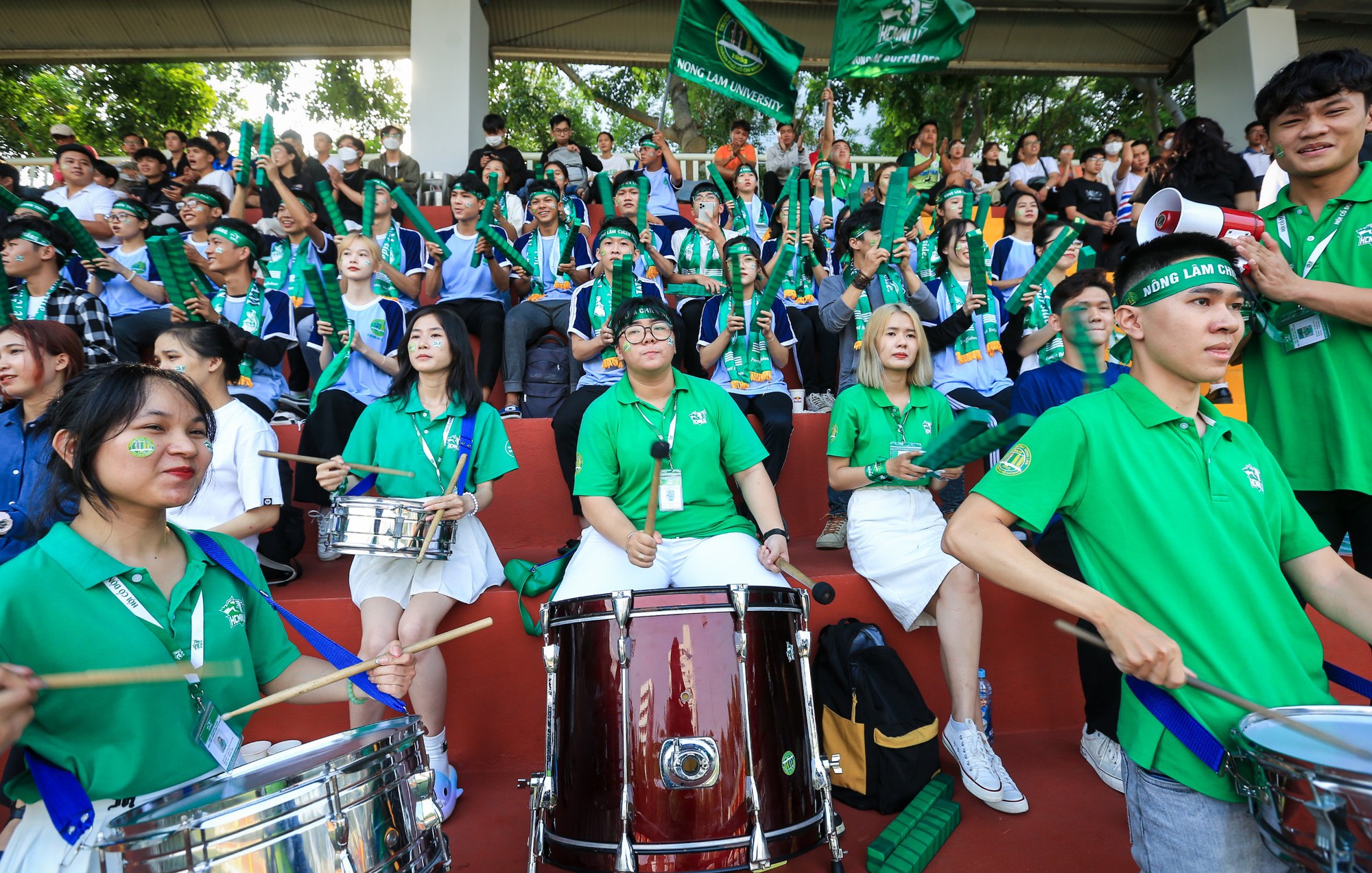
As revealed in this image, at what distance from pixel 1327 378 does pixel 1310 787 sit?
1.56m

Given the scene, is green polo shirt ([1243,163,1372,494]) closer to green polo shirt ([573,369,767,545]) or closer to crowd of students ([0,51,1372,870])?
crowd of students ([0,51,1372,870])

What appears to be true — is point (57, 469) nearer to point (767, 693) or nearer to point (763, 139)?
point (767, 693)

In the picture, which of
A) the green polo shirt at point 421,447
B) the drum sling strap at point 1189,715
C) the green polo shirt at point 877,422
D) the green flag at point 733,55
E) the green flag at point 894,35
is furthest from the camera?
the green flag at point 894,35

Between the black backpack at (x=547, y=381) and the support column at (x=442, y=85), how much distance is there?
6251 mm

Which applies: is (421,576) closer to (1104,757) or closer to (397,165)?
(1104,757)

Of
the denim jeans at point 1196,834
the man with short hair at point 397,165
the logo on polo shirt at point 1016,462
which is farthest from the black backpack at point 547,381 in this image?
the man with short hair at point 397,165

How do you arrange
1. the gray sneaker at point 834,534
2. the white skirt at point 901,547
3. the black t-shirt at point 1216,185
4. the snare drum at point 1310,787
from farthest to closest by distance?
the gray sneaker at point 834,534 < the black t-shirt at point 1216,185 < the white skirt at point 901,547 < the snare drum at point 1310,787

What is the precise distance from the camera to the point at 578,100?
941 inches


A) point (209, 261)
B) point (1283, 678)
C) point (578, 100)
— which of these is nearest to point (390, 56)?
point (209, 261)

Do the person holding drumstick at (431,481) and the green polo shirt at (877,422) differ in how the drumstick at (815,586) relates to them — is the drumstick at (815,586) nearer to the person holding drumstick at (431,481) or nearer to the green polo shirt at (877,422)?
the green polo shirt at (877,422)

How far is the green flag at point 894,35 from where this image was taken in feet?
24.4

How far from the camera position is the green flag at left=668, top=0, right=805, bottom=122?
7.13 meters

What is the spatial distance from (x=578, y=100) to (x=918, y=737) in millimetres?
24171

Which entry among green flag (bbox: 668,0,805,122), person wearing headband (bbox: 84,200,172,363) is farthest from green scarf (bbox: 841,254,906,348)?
person wearing headband (bbox: 84,200,172,363)
